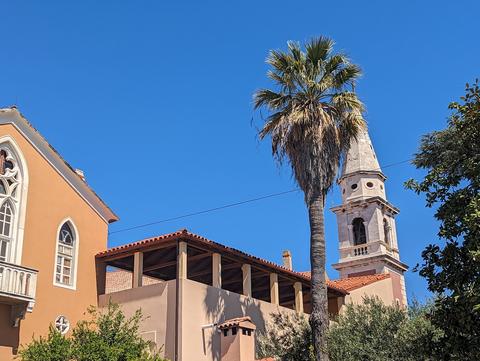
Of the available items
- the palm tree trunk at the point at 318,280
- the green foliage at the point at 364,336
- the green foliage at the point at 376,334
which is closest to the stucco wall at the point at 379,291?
the green foliage at the point at 364,336

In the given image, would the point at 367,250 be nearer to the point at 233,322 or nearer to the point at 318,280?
the point at 233,322

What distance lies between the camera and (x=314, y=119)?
21.2 metres

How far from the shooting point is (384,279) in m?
34.8

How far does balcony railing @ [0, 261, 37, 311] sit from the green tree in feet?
36.7

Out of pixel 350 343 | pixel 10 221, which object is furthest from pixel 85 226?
pixel 350 343

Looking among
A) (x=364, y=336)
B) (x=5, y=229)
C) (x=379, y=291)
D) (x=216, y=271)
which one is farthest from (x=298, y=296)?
(x=5, y=229)

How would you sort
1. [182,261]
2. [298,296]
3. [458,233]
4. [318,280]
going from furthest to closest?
[298,296]
[182,261]
[318,280]
[458,233]

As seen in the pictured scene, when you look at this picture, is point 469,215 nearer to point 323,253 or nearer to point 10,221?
point 323,253

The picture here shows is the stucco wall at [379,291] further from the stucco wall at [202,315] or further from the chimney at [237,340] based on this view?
the chimney at [237,340]

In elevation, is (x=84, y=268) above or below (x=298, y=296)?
above

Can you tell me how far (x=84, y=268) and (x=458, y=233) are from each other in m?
13.1

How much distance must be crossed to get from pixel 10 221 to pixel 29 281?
6.82 ft

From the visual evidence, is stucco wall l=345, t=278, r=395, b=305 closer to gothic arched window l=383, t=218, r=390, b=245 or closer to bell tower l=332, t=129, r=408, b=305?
bell tower l=332, t=129, r=408, b=305

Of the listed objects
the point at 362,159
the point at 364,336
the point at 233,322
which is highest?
the point at 362,159
